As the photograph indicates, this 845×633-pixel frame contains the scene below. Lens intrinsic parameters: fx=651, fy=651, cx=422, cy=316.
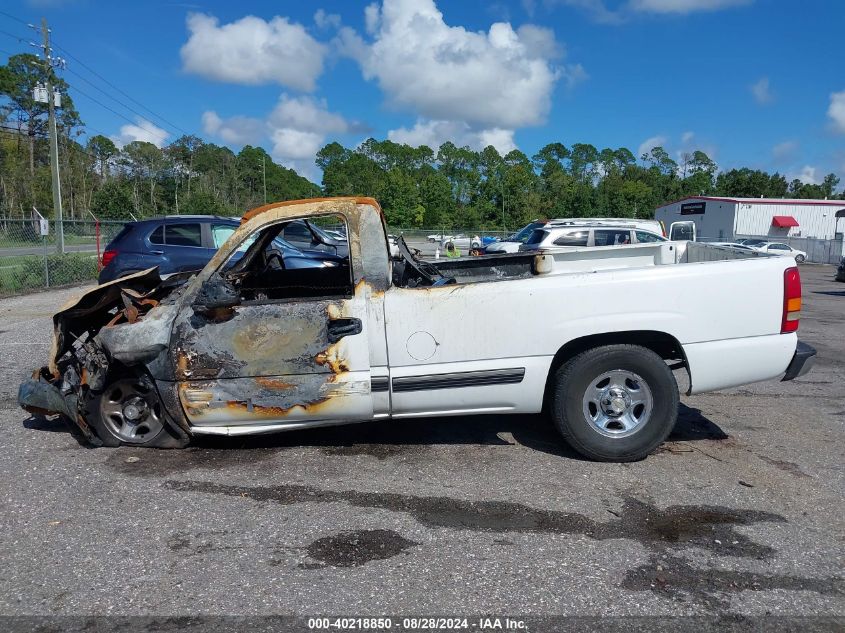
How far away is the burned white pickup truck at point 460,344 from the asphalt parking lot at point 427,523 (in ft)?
1.39

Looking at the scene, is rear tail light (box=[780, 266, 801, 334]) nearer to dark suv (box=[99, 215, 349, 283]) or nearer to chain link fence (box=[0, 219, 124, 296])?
dark suv (box=[99, 215, 349, 283])

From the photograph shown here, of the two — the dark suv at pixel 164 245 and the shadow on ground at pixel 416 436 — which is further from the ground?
the dark suv at pixel 164 245

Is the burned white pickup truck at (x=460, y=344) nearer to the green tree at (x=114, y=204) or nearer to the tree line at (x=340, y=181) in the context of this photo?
the tree line at (x=340, y=181)

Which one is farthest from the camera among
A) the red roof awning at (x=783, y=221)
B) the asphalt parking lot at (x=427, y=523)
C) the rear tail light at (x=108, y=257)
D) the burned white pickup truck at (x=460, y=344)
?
the red roof awning at (x=783, y=221)

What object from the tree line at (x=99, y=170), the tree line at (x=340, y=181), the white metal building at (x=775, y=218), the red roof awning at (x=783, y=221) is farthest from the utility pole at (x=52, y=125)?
the red roof awning at (x=783, y=221)

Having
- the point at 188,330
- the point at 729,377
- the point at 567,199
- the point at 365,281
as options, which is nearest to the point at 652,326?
the point at 729,377

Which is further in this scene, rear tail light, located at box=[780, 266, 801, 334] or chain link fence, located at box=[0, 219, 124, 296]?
chain link fence, located at box=[0, 219, 124, 296]

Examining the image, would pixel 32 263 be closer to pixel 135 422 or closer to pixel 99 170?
pixel 135 422

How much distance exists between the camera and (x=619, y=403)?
4.41m

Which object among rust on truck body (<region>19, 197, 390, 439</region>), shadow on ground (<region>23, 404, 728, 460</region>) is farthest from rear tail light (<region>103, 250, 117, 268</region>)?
rust on truck body (<region>19, 197, 390, 439</region>)

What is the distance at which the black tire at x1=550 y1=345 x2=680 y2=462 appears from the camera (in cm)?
434

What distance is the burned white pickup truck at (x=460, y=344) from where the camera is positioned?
14.1 feet

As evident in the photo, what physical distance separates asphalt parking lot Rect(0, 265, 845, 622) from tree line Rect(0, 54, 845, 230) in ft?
104

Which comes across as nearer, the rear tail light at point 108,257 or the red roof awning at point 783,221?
the rear tail light at point 108,257
